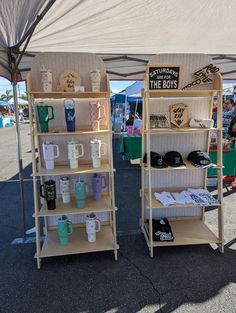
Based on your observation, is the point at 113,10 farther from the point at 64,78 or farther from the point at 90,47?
the point at 90,47

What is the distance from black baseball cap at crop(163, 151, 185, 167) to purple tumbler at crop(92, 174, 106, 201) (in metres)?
0.67

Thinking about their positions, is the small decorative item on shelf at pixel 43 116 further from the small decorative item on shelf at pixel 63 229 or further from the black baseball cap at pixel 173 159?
the black baseball cap at pixel 173 159

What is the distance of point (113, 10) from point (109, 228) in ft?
6.83

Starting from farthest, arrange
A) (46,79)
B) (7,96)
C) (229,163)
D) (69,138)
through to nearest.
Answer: (7,96) < (229,163) < (69,138) < (46,79)

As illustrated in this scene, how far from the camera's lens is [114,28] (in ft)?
7.10

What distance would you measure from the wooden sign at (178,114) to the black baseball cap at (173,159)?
0.28 metres

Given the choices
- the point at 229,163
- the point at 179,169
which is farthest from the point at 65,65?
the point at 229,163

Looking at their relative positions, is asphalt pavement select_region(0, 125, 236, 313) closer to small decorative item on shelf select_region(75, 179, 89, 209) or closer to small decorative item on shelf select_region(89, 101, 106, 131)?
small decorative item on shelf select_region(75, 179, 89, 209)

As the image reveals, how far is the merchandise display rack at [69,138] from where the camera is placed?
2.12 metres

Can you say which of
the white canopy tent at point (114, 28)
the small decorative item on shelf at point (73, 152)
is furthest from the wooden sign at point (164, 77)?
the small decorative item on shelf at point (73, 152)

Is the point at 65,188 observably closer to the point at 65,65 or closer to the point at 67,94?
the point at 67,94

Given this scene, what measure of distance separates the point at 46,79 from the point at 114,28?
774 mm

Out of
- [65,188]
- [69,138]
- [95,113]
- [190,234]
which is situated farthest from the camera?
[190,234]

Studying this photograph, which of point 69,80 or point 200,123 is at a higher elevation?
point 69,80
